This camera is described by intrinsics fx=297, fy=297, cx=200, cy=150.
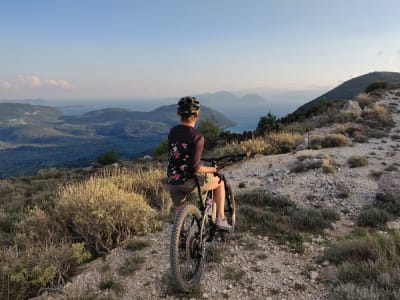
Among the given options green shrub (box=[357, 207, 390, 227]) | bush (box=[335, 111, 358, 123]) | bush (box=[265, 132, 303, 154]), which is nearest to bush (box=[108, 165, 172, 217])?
green shrub (box=[357, 207, 390, 227])

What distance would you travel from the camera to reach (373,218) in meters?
6.18

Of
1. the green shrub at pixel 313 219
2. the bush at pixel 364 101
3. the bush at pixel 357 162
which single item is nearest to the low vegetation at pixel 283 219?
the green shrub at pixel 313 219

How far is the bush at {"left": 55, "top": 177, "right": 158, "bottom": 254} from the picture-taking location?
17.5 ft

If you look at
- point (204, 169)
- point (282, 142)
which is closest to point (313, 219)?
point (204, 169)

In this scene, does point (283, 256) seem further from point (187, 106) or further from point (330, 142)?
point (330, 142)

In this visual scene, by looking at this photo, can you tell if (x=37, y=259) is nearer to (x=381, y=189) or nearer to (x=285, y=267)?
(x=285, y=267)

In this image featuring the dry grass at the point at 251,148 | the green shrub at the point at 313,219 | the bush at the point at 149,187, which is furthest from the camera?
the dry grass at the point at 251,148

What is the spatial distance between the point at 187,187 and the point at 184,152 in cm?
47

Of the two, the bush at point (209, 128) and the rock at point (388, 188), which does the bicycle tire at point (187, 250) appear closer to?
the rock at point (388, 188)

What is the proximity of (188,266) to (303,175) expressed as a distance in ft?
21.0

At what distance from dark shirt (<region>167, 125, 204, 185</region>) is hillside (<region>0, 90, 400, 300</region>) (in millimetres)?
1522

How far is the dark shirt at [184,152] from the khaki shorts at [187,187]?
2.6 inches

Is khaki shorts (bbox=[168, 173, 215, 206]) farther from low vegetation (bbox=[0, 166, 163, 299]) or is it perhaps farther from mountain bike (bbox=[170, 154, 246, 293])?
low vegetation (bbox=[0, 166, 163, 299])

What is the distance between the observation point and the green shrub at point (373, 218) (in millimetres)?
6105
